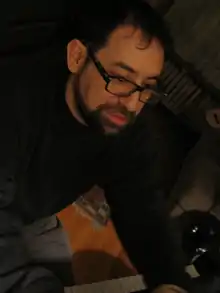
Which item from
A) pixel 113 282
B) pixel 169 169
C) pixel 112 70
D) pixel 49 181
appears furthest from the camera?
pixel 169 169

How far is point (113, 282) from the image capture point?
130 centimetres

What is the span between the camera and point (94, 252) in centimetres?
134

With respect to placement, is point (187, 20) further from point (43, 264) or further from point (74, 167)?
point (43, 264)

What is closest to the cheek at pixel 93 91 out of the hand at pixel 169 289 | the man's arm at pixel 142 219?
the man's arm at pixel 142 219

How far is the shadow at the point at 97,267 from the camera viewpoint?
4.26 feet

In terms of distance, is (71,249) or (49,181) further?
(71,249)

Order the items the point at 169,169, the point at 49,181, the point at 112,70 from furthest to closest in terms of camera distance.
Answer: the point at 169,169, the point at 49,181, the point at 112,70

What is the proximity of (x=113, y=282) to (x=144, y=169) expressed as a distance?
0.80 ft

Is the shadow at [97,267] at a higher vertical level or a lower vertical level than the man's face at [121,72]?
lower

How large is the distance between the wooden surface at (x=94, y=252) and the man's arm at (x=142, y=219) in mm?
105

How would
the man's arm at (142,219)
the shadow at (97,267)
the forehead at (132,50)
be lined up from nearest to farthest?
1. the forehead at (132,50)
2. the man's arm at (142,219)
3. the shadow at (97,267)

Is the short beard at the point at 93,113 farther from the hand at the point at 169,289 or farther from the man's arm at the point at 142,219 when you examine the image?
the hand at the point at 169,289

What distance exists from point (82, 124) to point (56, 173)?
0.11 meters

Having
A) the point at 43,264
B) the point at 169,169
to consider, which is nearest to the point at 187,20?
the point at 169,169
